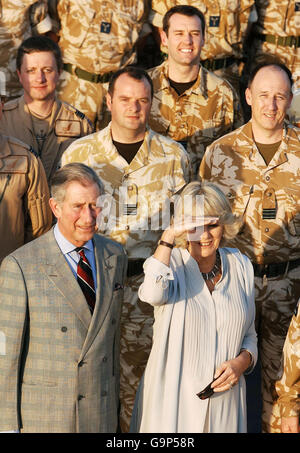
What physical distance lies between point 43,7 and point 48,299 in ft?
10.8

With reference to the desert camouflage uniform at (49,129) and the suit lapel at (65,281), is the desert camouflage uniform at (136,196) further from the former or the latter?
the suit lapel at (65,281)

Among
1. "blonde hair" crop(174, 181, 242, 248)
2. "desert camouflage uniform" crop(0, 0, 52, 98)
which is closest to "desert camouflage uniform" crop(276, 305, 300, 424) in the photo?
"blonde hair" crop(174, 181, 242, 248)

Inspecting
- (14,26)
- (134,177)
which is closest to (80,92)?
(14,26)

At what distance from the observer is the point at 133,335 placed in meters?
4.99

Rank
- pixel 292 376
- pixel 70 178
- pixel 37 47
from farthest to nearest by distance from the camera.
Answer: pixel 37 47 → pixel 292 376 → pixel 70 178

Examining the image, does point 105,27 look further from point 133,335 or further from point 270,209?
point 133,335

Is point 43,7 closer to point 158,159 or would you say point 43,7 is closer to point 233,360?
point 158,159

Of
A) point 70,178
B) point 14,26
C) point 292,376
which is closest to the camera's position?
point 70,178

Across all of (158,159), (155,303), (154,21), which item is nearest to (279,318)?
(158,159)

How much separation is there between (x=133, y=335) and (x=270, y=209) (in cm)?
108

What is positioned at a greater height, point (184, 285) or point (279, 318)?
point (184, 285)
